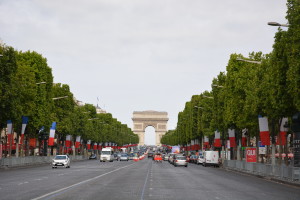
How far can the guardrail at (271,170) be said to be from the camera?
37.0m

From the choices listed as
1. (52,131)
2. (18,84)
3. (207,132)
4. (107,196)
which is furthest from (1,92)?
(207,132)

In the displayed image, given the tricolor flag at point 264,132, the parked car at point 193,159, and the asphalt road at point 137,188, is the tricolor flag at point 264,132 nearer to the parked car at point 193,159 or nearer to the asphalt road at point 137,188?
the asphalt road at point 137,188

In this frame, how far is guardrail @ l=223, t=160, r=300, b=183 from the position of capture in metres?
37.0

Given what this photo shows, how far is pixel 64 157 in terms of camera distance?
63.5m

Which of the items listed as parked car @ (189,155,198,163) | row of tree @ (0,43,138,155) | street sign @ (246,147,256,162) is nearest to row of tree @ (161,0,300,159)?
street sign @ (246,147,256,162)

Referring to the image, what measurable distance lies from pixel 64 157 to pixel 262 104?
28306 mm

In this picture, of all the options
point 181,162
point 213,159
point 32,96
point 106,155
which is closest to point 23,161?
point 32,96

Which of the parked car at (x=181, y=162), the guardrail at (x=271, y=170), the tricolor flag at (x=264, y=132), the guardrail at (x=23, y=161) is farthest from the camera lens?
the parked car at (x=181, y=162)

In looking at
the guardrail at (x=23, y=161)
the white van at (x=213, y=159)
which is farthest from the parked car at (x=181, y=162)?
the guardrail at (x=23, y=161)

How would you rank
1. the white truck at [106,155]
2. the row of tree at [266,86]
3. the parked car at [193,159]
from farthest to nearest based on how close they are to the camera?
the white truck at [106,155], the parked car at [193,159], the row of tree at [266,86]

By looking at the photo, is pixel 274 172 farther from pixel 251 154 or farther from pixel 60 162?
pixel 60 162

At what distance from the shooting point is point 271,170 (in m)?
44.6

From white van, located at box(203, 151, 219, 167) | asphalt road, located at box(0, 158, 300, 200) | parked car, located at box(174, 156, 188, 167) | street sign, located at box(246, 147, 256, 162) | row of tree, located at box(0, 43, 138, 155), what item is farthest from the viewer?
white van, located at box(203, 151, 219, 167)

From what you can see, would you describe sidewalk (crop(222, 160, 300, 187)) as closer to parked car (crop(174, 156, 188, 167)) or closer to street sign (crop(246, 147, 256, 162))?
street sign (crop(246, 147, 256, 162))
